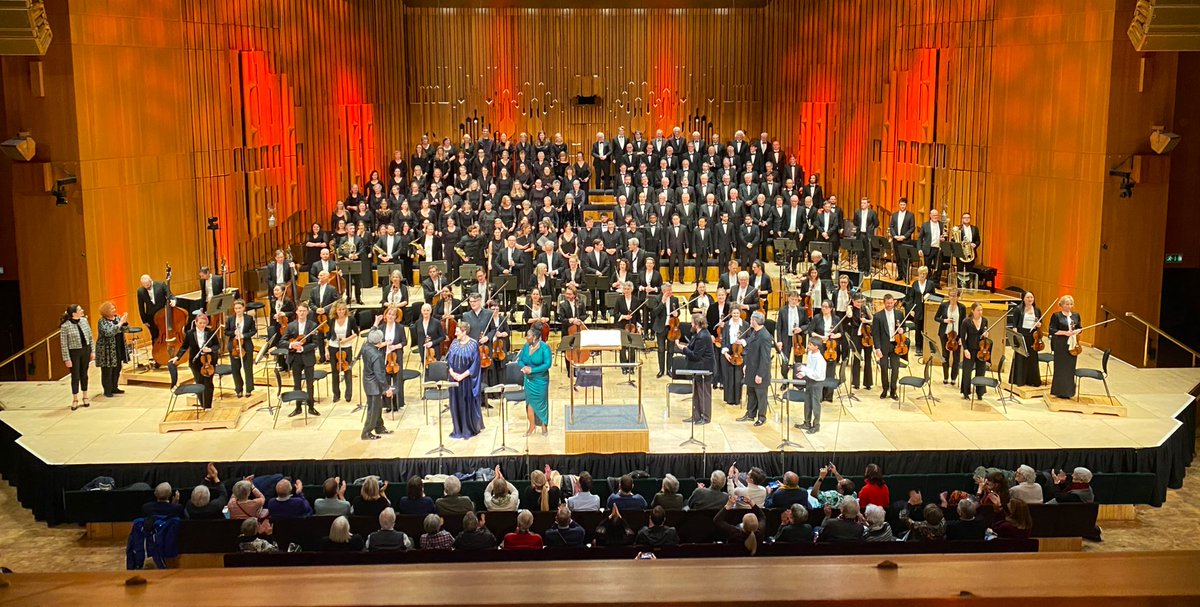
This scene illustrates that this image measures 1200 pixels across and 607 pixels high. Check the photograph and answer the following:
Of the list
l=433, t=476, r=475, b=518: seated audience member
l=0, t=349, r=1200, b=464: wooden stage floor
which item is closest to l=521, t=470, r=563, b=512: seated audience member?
l=433, t=476, r=475, b=518: seated audience member

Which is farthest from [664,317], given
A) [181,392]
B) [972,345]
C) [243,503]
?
[243,503]

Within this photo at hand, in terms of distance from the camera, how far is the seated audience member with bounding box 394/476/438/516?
824 centimetres

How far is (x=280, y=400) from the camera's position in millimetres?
11055

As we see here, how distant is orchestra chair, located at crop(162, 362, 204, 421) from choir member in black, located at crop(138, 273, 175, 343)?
2.96ft

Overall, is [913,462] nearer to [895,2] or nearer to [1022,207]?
[1022,207]

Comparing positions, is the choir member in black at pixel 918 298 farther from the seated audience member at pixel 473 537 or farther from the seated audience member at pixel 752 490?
the seated audience member at pixel 473 537

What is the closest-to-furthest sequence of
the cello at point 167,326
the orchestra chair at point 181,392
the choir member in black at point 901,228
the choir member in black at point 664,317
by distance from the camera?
the orchestra chair at point 181,392 < the choir member in black at point 664,317 < the cello at point 167,326 < the choir member in black at point 901,228

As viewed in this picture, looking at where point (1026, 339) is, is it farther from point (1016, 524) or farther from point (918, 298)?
point (1016, 524)

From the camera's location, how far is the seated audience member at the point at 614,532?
7727mm

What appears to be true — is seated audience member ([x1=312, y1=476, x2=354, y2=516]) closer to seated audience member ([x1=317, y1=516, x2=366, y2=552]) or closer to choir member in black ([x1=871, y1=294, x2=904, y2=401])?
seated audience member ([x1=317, y1=516, x2=366, y2=552])

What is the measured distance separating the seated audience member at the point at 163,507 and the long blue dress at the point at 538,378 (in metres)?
3.24

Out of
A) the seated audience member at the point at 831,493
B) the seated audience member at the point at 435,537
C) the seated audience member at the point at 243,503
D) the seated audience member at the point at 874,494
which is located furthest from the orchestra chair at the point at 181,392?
the seated audience member at the point at 874,494

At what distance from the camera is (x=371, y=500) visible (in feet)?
27.0

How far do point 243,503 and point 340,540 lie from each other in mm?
1150
